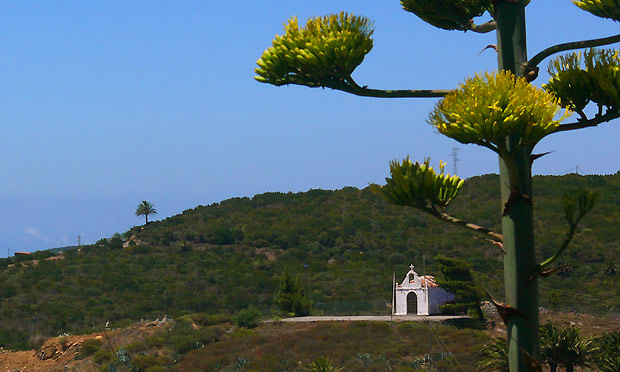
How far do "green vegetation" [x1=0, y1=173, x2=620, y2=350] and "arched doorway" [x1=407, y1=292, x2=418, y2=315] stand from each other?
4.57 meters

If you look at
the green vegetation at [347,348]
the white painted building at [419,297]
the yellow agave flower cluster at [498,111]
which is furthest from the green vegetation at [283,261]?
the yellow agave flower cluster at [498,111]

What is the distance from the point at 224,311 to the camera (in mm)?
73750

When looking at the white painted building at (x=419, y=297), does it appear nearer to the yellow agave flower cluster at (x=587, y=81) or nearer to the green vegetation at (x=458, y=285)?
the green vegetation at (x=458, y=285)

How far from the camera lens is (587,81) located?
28.3 ft

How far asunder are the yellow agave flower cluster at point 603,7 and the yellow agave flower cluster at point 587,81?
0.90 metres

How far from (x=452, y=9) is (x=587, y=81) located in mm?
1853

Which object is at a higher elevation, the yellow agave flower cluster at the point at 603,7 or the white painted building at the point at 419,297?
the yellow agave flower cluster at the point at 603,7

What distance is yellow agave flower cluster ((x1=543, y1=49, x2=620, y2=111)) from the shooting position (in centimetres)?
848

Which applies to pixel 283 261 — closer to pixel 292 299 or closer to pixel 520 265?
pixel 292 299

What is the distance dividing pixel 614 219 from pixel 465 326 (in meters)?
47.4

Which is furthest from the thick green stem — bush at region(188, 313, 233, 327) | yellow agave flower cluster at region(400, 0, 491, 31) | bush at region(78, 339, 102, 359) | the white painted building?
bush at region(188, 313, 233, 327)

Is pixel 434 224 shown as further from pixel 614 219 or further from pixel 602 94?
pixel 602 94

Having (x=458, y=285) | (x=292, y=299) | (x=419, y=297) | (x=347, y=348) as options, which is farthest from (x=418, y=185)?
(x=292, y=299)

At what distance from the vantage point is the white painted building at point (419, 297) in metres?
56.3
